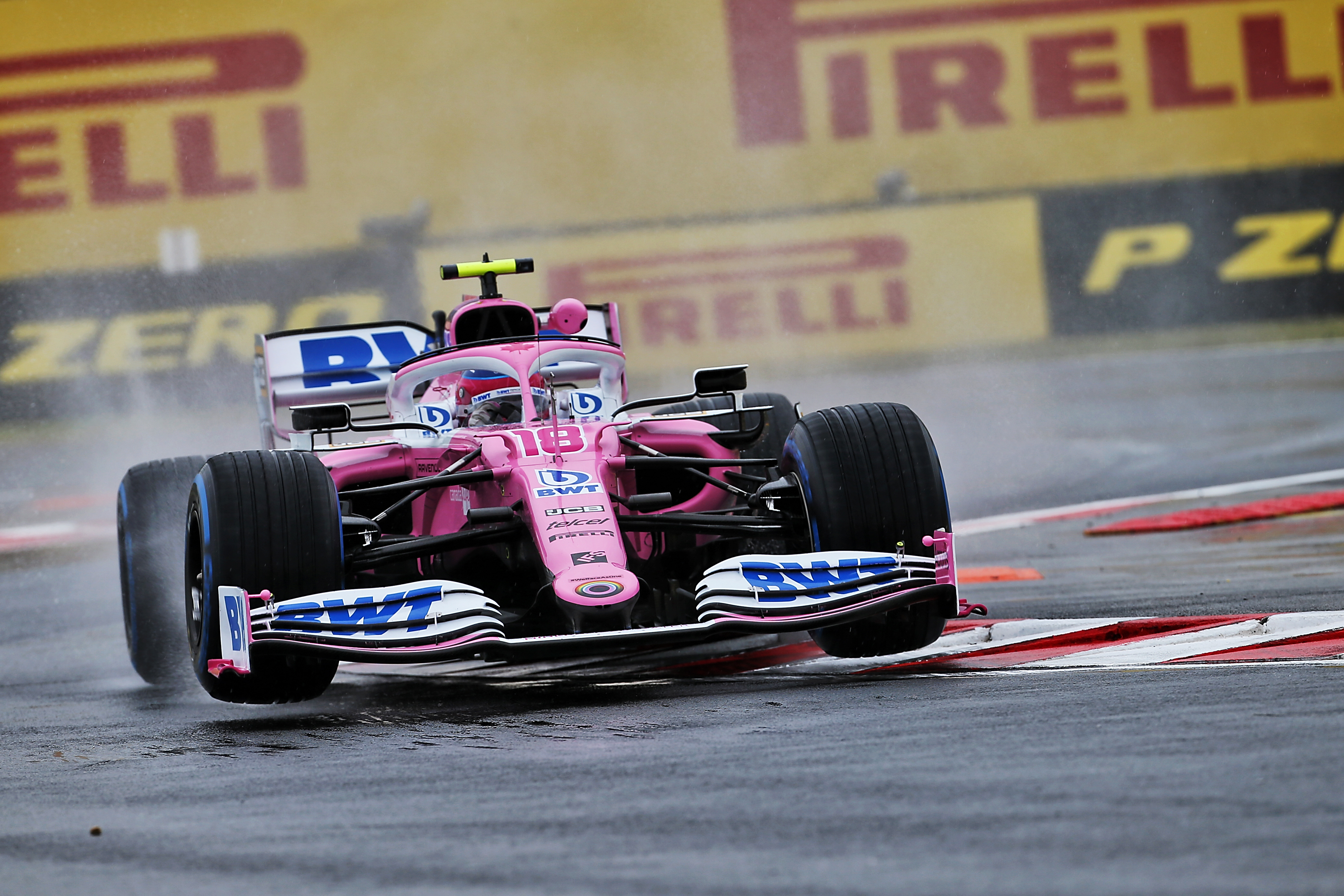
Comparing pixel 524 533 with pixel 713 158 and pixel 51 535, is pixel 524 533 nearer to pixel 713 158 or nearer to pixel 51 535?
pixel 51 535

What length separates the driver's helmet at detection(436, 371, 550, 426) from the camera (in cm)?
718

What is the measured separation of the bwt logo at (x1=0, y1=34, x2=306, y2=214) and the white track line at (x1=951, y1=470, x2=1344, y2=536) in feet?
31.1

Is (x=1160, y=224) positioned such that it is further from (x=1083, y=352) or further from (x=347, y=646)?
(x=347, y=646)

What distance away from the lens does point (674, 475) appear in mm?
7332

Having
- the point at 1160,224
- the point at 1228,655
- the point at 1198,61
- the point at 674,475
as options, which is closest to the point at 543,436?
the point at 674,475

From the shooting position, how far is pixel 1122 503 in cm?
1136

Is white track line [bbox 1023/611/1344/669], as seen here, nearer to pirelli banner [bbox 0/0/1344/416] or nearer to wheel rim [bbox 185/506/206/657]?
wheel rim [bbox 185/506/206/657]

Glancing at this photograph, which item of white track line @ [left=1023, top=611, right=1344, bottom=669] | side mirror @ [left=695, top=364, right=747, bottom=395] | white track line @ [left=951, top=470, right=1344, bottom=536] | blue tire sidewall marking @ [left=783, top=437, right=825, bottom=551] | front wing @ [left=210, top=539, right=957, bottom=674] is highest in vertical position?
side mirror @ [left=695, top=364, right=747, bottom=395]

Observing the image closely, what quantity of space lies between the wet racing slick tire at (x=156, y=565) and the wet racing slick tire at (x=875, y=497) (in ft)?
8.93

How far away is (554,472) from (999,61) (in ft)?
44.7

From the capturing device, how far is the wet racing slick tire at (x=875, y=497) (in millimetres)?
6035

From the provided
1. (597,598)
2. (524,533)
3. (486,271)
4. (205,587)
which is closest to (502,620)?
(597,598)

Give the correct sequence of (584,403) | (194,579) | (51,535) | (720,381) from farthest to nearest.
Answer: (51,535), (584,403), (720,381), (194,579)

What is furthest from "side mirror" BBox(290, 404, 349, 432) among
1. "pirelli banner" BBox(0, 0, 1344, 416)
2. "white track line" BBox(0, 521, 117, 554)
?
"pirelli banner" BBox(0, 0, 1344, 416)
